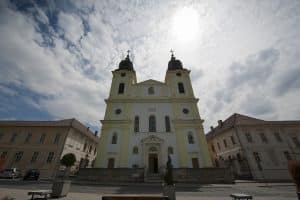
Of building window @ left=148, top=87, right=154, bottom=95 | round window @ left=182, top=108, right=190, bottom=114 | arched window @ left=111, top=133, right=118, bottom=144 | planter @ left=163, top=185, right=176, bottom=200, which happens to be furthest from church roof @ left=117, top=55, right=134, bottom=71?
planter @ left=163, top=185, right=176, bottom=200

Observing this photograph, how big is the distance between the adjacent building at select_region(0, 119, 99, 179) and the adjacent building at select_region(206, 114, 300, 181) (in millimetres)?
27962

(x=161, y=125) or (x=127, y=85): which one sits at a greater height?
(x=127, y=85)

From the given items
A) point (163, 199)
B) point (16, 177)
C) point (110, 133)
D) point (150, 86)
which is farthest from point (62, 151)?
point (163, 199)

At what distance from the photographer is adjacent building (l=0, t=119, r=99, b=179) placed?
898 inches

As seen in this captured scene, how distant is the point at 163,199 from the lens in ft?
15.7

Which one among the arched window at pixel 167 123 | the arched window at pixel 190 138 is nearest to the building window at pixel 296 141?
the arched window at pixel 190 138

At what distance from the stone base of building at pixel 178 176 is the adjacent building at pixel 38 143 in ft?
34.2

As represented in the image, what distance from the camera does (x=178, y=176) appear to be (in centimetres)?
1593

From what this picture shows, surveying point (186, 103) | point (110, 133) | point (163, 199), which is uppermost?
point (186, 103)

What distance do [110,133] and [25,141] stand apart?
15.7 m

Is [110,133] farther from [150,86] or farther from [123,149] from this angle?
[150,86]

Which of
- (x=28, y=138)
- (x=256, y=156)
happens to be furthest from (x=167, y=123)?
(x=28, y=138)

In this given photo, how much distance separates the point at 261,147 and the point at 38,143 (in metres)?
36.2

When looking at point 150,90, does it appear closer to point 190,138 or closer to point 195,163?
point 190,138
